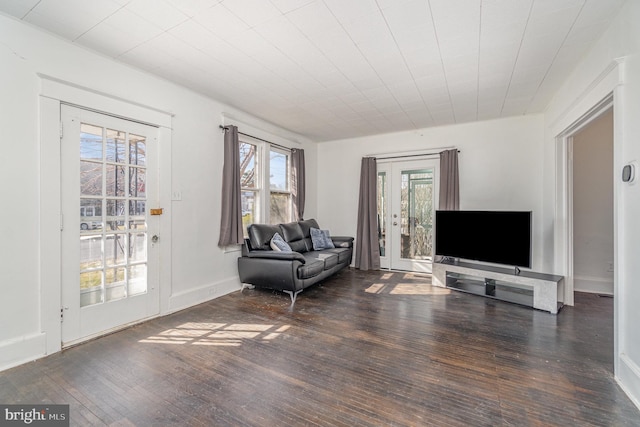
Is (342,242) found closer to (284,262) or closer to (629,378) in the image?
(284,262)

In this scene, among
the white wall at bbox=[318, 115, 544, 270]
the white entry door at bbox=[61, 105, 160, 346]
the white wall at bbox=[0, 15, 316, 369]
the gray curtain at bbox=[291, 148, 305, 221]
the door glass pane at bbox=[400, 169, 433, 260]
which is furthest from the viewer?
the gray curtain at bbox=[291, 148, 305, 221]

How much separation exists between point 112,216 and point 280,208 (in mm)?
2895

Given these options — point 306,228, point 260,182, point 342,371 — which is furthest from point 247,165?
point 342,371

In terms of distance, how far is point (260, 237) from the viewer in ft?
13.4

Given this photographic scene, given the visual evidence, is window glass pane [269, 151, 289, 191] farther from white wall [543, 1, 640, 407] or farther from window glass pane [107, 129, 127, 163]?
white wall [543, 1, 640, 407]

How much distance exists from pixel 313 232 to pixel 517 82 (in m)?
3.59

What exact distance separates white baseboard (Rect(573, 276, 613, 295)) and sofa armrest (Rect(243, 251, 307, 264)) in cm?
409

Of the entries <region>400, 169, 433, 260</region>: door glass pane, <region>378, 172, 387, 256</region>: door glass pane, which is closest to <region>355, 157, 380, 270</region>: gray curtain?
<region>378, 172, 387, 256</region>: door glass pane

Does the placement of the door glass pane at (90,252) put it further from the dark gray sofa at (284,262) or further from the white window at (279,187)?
the white window at (279,187)

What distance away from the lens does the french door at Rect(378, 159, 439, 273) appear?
200 inches

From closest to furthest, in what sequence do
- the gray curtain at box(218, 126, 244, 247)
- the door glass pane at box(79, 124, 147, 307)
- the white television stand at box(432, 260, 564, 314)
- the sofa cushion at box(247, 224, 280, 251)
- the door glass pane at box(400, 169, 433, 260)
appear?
the door glass pane at box(79, 124, 147, 307)
the white television stand at box(432, 260, 564, 314)
the gray curtain at box(218, 126, 244, 247)
the sofa cushion at box(247, 224, 280, 251)
the door glass pane at box(400, 169, 433, 260)

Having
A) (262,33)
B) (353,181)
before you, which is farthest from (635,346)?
(353,181)

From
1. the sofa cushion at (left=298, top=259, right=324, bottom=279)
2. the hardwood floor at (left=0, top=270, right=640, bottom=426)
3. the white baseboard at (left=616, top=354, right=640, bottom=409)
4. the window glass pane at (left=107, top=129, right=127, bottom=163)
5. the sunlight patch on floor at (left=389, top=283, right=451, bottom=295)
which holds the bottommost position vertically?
the hardwood floor at (left=0, top=270, right=640, bottom=426)

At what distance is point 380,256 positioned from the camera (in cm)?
552
